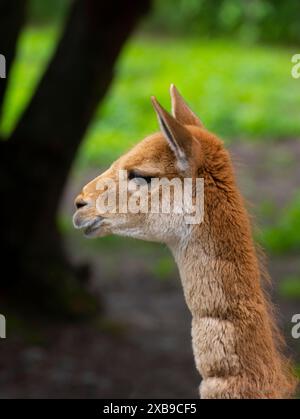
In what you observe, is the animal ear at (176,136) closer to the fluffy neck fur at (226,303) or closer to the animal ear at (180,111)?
the fluffy neck fur at (226,303)

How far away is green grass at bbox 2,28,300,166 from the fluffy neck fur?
1135 centimetres

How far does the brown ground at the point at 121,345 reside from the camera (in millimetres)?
7480

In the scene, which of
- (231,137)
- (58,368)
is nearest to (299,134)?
(231,137)

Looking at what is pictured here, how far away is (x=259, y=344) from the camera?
3.48m

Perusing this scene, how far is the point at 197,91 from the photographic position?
18.0 metres

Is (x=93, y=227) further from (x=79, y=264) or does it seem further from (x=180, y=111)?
(x=79, y=264)

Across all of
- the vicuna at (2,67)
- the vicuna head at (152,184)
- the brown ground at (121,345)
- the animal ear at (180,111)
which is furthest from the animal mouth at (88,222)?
the vicuna at (2,67)

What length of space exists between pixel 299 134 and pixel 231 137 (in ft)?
3.58

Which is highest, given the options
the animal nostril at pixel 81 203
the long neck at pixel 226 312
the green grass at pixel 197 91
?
the green grass at pixel 197 91

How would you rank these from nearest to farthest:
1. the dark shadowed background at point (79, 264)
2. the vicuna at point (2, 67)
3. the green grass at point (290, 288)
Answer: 1. the vicuna at point (2, 67)
2. the dark shadowed background at point (79, 264)
3. the green grass at point (290, 288)

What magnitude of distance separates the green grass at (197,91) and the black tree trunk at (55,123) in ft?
21.3

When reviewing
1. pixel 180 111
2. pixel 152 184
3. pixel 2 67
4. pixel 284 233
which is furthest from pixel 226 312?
pixel 284 233

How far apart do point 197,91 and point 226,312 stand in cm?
1475

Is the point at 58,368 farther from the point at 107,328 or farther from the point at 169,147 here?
the point at 169,147
